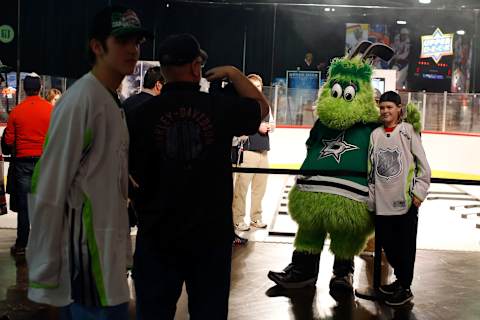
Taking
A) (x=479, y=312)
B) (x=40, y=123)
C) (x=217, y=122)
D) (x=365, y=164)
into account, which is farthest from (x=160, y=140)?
(x=40, y=123)

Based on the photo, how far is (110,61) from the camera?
1.88m

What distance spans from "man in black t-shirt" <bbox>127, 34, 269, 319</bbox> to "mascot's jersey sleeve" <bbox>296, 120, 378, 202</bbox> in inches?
80.2

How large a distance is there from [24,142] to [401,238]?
2793mm

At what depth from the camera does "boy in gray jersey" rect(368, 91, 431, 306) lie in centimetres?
398

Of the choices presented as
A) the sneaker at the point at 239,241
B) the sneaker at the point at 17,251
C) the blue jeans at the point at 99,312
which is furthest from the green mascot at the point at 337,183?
the blue jeans at the point at 99,312

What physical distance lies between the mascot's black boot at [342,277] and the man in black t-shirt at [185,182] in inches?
89.5

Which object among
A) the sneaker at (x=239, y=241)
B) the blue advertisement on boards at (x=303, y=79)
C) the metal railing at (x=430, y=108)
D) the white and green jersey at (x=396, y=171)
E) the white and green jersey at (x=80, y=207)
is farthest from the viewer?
the blue advertisement on boards at (x=303, y=79)

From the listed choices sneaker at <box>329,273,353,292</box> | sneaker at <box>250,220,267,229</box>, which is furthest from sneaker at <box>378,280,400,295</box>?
sneaker at <box>250,220,267,229</box>

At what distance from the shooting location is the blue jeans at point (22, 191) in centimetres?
503

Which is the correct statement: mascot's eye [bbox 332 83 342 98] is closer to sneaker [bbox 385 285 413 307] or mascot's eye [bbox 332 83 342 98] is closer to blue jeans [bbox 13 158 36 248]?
sneaker [bbox 385 285 413 307]

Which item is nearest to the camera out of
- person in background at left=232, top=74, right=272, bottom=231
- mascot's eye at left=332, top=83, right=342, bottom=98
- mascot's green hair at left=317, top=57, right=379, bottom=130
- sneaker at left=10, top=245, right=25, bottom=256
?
mascot's green hair at left=317, top=57, right=379, bottom=130

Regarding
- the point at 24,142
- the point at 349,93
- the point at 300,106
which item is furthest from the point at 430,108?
the point at 24,142

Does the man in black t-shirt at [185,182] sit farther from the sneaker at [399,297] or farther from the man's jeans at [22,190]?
the man's jeans at [22,190]

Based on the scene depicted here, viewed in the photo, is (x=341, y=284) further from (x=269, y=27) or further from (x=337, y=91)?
(x=269, y=27)
